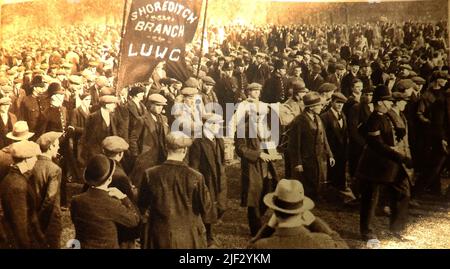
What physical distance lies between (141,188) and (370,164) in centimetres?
313

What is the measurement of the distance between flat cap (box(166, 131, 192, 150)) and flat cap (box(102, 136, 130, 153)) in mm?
582

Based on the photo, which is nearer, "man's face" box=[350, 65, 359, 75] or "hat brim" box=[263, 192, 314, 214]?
"hat brim" box=[263, 192, 314, 214]

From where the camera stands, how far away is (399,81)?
6.84 meters

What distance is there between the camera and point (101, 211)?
6137mm

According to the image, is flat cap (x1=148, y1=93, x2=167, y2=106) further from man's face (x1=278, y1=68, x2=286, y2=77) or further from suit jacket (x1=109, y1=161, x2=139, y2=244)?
man's face (x1=278, y1=68, x2=286, y2=77)

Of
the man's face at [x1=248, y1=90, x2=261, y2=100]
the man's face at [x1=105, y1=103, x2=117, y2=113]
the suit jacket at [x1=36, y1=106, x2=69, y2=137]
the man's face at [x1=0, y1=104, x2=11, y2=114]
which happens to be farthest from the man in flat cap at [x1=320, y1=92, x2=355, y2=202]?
the man's face at [x1=0, y1=104, x2=11, y2=114]

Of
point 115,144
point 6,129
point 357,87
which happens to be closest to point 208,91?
point 115,144

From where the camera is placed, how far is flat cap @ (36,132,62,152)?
6621 mm

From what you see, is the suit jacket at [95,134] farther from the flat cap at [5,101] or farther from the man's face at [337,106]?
the man's face at [337,106]

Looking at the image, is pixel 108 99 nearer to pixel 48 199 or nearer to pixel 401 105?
pixel 48 199

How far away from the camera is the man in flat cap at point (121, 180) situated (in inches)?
246

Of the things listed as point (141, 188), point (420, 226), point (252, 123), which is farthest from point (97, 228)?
point (420, 226)
